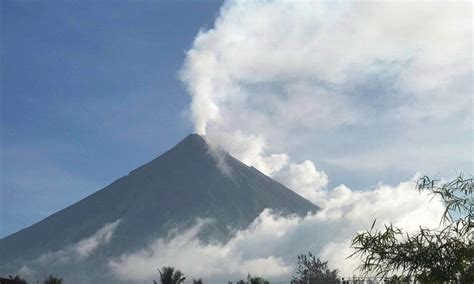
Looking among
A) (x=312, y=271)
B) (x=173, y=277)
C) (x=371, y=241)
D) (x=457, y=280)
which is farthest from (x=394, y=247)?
(x=312, y=271)

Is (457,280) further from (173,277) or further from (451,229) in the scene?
(173,277)

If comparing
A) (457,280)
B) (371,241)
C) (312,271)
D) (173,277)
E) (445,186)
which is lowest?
(457,280)

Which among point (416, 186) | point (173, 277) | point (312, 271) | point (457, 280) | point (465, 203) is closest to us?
point (457, 280)

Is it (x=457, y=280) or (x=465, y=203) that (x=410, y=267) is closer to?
(x=457, y=280)

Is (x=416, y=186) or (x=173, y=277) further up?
(x=173, y=277)

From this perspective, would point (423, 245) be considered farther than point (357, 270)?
No

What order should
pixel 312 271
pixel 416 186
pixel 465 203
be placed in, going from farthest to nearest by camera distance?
pixel 312 271, pixel 416 186, pixel 465 203

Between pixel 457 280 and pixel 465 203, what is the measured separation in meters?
1.73

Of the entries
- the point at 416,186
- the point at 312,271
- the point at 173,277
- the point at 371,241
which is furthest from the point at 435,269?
the point at 312,271

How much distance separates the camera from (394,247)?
1325 centimetres

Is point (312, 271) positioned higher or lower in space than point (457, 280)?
higher

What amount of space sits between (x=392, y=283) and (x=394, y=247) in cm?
70

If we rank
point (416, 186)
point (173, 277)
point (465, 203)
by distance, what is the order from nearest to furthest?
1. point (465, 203)
2. point (416, 186)
3. point (173, 277)

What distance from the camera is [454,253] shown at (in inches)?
501
